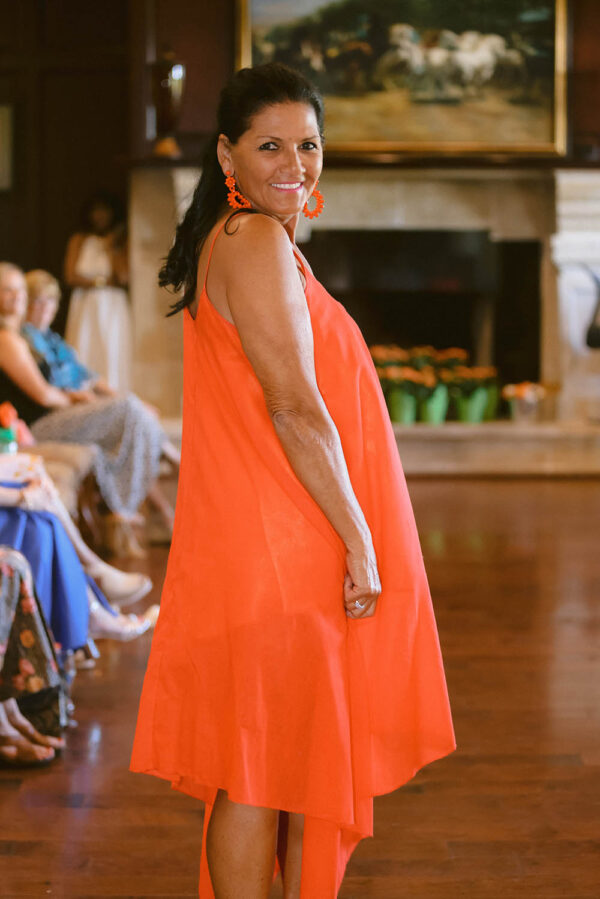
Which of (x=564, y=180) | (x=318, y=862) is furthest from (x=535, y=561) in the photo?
(x=564, y=180)

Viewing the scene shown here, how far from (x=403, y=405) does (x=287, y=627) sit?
5834 millimetres

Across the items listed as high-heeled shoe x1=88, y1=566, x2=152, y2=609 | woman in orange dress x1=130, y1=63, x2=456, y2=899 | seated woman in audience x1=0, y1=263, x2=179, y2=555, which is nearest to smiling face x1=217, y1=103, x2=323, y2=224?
woman in orange dress x1=130, y1=63, x2=456, y2=899

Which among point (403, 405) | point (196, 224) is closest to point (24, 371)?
point (196, 224)

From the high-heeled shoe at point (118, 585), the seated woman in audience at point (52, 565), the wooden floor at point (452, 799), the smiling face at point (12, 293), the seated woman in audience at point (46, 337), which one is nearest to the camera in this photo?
the wooden floor at point (452, 799)

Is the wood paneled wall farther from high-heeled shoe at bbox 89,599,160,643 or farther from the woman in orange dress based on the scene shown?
the woman in orange dress

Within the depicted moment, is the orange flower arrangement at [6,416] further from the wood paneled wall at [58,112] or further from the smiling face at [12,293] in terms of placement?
the wood paneled wall at [58,112]

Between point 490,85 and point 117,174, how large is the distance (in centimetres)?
268

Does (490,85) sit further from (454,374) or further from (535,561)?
(535,561)

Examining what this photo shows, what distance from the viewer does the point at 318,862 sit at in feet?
4.48

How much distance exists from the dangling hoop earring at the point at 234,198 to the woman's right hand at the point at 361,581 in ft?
1.39

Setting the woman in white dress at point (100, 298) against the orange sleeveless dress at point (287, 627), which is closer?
the orange sleeveless dress at point (287, 627)

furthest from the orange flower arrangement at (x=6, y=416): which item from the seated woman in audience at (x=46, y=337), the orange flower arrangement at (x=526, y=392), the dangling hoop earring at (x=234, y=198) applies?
the orange flower arrangement at (x=526, y=392)

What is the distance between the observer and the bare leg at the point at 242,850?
1.35 metres

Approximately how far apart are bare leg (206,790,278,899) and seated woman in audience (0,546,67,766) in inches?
41.3
